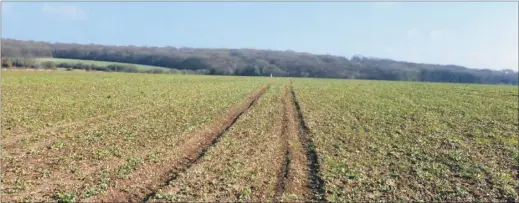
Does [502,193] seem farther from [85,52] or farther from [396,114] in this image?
[85,52]

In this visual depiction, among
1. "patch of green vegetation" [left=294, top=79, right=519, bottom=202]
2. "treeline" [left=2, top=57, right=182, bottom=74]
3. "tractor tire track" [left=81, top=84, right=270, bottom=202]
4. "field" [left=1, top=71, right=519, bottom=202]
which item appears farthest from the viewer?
"treeline" [left=2, top=57, right=182, bottom=74]

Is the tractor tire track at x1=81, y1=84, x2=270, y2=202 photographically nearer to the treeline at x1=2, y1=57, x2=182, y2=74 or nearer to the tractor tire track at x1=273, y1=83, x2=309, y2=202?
the tractor tire track at x1=273, y1=83, x2=309, y2=202

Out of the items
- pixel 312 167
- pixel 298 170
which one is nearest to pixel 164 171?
pixel 298 170

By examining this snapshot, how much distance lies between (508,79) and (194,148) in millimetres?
199186

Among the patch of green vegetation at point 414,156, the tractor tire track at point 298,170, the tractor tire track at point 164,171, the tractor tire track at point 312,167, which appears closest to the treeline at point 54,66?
the tractor tire track at point 164,171

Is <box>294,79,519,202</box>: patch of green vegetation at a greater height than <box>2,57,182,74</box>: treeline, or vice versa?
<box>2,57,182,74</box>: treeline

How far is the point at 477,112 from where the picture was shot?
29828 millimetres

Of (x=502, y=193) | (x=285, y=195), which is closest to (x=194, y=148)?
(x=285, y=195)

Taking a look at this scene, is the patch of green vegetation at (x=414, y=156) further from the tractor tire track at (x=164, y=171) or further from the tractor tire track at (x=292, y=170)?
the tractor tire track at (x=164, y=171)

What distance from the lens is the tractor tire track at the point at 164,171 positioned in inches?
390

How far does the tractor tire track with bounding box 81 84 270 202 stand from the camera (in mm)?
9914

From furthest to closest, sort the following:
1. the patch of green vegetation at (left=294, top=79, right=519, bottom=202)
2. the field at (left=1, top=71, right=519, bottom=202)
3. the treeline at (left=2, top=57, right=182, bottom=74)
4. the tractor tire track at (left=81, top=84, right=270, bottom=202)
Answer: the treeline at (left=2, top=57, right=182, bottom=74), the patch of green vegetation at (left=294, top=79, right=519, bottom=202), the field at (left=1, top=71, right=519, bottom=202), the tractor tire track at (left=81, top=84, right=270, bottom=202)

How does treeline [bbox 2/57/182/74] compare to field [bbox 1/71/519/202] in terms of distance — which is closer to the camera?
field [bbox 1/71/519/202]

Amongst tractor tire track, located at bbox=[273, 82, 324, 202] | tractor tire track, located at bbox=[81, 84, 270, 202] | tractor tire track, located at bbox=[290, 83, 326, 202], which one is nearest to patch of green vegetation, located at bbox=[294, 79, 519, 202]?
tractor tire track, located at bbox=[290, 83, 326, 202]
